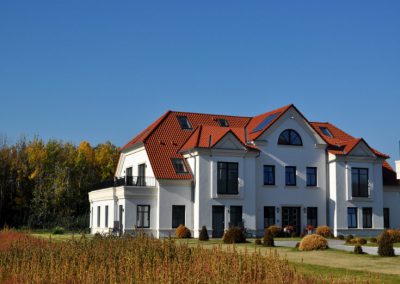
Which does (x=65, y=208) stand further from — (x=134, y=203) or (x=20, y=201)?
(x=134, y=203)

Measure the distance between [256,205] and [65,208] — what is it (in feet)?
106

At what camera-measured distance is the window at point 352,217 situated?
161ft

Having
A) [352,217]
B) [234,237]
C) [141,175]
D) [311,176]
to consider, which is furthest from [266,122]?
[234,237]

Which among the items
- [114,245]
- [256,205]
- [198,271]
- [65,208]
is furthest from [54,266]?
[65,208]

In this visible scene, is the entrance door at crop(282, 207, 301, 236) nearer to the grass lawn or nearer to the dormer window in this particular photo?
the dormer window

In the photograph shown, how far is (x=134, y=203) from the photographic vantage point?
145ft

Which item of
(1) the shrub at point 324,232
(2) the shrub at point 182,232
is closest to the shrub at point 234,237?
(2) the shrub at point 182,232

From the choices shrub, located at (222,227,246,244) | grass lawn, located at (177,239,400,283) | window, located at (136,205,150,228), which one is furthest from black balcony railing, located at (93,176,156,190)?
grass lawn, located at (177,239,400,283)

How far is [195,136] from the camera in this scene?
46656 mm

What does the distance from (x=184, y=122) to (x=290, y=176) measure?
34.7 ft

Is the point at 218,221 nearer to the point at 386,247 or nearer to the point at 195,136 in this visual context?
the point at 195,136

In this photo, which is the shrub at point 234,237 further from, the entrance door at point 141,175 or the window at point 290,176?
the window at point 290,176

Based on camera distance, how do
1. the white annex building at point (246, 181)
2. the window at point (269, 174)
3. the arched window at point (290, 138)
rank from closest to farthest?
the white annex building at point (246, 181) < the window at point (269, 174) < the arched window at point (290, 138)

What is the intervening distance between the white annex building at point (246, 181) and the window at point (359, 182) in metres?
0.09
